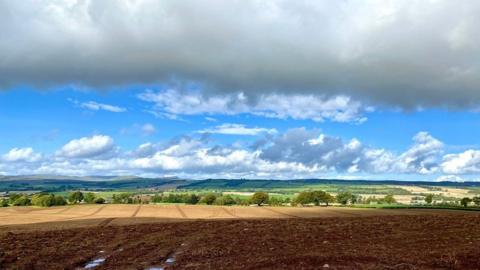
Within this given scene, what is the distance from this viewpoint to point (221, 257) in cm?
3125

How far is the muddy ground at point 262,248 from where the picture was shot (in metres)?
26.4

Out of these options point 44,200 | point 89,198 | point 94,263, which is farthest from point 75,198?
point 94,263

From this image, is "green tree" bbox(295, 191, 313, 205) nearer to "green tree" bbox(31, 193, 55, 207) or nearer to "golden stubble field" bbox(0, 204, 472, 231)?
"golden stubble field" bbox(0, 204, 472, 231)

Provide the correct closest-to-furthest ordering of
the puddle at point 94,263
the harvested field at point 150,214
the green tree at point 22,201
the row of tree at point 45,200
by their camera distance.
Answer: the puddle at point 94,263, the harvested field at point 150,214, the row of tree at point 45,200, the green tree at point 22,201

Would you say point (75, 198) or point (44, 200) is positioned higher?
point (75, 198)

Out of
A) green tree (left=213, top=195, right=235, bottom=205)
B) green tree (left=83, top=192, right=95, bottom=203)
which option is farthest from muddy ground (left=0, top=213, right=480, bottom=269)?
green tree (left=213, top=195, right=235, bottom=205)

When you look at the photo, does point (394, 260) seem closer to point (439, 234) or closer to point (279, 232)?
point (439, 234)

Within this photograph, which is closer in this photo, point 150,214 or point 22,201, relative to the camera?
point 150,214

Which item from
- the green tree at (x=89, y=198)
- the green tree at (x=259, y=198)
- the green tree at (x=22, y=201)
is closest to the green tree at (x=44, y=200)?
the green tree at (x=22, y=201)

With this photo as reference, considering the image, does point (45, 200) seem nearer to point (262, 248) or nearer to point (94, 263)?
point (94, 263)

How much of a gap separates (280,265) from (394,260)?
6532mm

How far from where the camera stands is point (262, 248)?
34.9m

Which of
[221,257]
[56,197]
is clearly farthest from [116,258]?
[56,197]

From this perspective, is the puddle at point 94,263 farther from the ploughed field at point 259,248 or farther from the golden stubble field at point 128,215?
the golden stubble field at point 128,215
